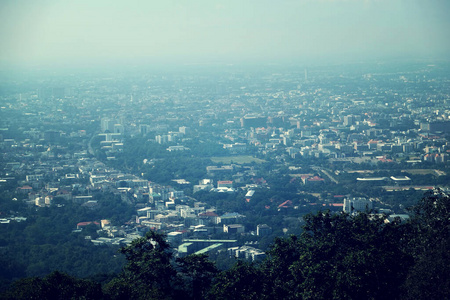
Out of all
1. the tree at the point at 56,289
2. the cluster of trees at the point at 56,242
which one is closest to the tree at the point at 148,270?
the tree at the point at 56,289

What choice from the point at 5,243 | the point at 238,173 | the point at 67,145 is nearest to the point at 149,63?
the point at 67,145

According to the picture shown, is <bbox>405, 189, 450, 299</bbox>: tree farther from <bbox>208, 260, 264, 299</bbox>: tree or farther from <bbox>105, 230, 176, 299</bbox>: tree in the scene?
<bbox>105, 230, 176, 299</bbox>: tree

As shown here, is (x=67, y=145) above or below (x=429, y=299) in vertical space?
below

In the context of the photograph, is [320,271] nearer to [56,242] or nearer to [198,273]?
[198,273]

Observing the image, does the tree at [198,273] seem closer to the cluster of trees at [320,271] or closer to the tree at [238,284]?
the cluster of trees at [320,271]

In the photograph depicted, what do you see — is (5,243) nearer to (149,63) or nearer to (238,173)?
(238,173)

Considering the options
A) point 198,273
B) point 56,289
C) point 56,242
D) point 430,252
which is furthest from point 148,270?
point 56,242
